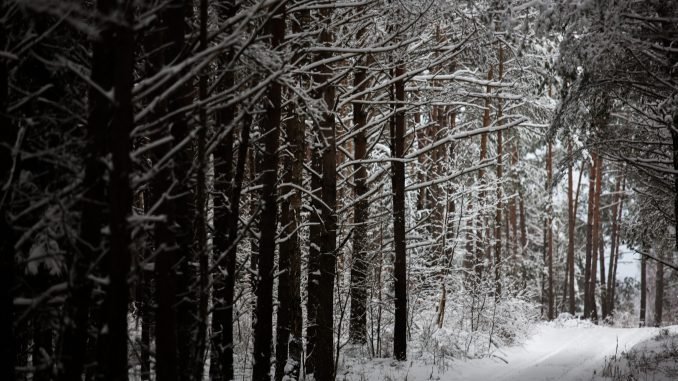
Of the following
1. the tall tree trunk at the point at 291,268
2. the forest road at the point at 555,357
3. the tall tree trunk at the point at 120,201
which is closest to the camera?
the tall tree trunk at the point at 120,201

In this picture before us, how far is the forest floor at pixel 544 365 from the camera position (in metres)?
9.20

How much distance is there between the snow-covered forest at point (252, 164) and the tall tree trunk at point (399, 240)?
0.05 m

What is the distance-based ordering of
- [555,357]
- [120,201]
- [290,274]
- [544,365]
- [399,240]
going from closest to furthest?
[120,201] → [290,274] → [544,365] → [399,240] → [555,357]

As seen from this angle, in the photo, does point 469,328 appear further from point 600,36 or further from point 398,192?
point 600,36

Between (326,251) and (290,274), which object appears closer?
(290,274)

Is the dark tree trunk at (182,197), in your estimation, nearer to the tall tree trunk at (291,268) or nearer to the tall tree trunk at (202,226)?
the tall tree trunk at (202,226)

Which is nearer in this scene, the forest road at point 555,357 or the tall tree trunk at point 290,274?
the tall tree trunk at point 290,274

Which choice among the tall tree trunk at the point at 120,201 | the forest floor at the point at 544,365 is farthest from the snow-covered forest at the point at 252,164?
the forest floor at the point at 544,365

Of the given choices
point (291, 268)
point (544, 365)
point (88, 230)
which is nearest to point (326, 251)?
point (291, 268)

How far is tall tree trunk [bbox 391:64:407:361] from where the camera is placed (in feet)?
35.7

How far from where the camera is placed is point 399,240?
1124 centimetres

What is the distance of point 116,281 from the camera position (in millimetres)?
3631

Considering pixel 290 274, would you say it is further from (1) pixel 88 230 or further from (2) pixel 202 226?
(1) pixel 88 230

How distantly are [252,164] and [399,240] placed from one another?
4266 mm
